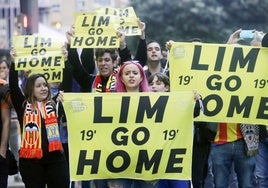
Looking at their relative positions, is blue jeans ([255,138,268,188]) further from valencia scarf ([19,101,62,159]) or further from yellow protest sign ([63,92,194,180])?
valencia scarf ([19,101,62,159])

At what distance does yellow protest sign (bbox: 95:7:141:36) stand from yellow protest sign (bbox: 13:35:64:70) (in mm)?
784

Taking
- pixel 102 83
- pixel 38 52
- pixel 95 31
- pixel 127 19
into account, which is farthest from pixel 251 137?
pixel 38 52

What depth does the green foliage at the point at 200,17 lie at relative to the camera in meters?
33.9

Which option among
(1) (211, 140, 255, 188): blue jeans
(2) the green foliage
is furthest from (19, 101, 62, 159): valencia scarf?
(2) the green foliage

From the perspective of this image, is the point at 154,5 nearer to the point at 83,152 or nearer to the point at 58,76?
the point at 58,76

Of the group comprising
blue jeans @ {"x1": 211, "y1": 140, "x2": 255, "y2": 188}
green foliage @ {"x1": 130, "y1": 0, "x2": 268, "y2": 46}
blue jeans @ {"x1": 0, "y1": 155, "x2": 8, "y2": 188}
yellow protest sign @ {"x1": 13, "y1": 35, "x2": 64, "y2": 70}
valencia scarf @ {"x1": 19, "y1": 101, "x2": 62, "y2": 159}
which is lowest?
green foliage @ {"x1": 130, "y1": 0, "x2": 268, "y2": 46}

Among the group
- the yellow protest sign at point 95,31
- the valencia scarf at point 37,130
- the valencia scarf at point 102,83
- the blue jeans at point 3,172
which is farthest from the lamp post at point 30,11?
the valencia scarf at point 37,130

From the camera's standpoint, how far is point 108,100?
22.5 feet

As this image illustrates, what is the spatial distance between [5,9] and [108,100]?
107ft

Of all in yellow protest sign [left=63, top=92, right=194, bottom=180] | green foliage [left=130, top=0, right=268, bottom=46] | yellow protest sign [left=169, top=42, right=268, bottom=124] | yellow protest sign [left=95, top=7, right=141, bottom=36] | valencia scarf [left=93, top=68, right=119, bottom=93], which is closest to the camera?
yellow protest sign [left=63, top=92, right=194, bottom=180]

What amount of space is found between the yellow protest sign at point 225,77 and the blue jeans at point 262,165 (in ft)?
2.56

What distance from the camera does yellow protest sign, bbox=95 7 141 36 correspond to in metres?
10.2

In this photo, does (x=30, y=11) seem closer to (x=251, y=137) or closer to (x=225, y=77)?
(x=225, y=77)

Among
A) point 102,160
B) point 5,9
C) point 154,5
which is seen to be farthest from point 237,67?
point 5,9
